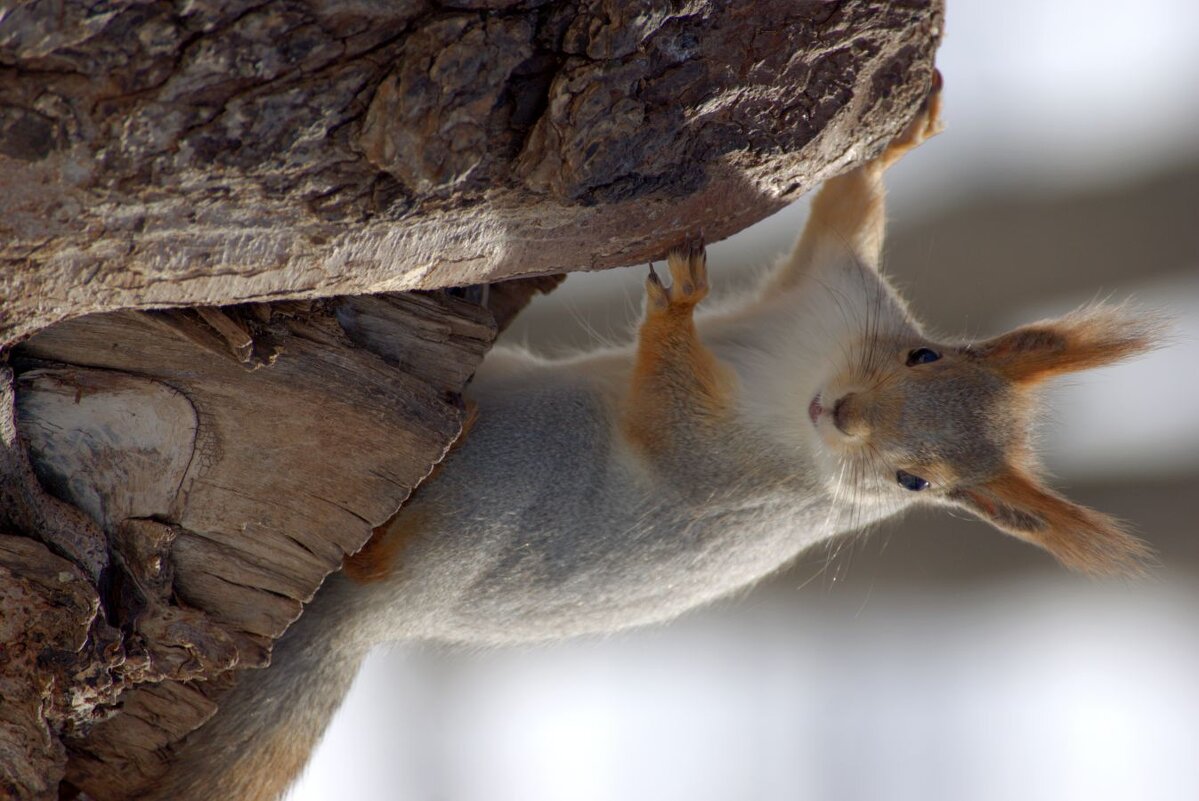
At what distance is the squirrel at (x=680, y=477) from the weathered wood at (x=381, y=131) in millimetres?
311

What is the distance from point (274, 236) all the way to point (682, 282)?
2.56 ft

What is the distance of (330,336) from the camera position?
151cm

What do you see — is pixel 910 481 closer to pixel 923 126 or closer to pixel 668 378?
pixel 668 378

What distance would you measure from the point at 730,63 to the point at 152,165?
29.4 inches

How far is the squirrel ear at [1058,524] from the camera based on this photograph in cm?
184

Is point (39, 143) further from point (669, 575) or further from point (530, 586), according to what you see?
point (669, 575)

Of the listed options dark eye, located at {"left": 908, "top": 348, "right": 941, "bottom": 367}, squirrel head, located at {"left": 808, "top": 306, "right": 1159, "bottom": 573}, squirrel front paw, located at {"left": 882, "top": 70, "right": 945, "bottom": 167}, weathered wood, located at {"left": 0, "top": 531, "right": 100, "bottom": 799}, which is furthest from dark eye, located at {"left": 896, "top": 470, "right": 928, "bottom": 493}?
weathered wood, located at {"left": 0, "top": 531, "right": 100, "bottom": 799}

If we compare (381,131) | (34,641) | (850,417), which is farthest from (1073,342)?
(34,641)

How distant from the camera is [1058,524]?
1888 millimetres

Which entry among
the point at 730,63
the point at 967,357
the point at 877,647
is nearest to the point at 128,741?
the point at 730,63

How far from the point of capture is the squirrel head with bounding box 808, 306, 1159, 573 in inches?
73.2

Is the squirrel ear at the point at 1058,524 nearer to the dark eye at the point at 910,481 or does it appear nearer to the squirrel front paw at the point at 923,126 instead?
the dark eye at the point at 910,481

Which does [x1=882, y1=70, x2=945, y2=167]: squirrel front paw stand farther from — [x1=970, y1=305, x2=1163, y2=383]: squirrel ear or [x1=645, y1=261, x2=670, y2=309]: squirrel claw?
[x1=645, y1=261, x2=670, y2=309]: squirrel claw

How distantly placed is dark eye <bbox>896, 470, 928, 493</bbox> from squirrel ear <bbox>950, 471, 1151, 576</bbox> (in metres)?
0.11
